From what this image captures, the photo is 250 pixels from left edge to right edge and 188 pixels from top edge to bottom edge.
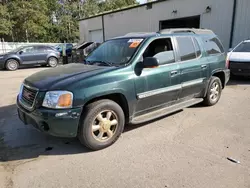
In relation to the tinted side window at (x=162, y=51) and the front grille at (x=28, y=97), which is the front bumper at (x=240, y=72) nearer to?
the tinted side window at (x=162, y=51)

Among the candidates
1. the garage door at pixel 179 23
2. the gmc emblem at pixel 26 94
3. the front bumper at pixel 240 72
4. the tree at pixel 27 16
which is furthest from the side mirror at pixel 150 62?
the tree at pixel 27 16

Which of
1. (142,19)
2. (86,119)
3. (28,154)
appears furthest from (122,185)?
(142,19)

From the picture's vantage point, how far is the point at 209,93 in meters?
5.45

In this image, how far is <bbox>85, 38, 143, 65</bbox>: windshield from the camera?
4.05 meters

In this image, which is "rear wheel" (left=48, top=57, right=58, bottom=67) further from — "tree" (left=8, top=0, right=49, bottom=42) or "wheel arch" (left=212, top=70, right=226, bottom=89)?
"tree" (left=8, top=0, right=49, bottom=42)

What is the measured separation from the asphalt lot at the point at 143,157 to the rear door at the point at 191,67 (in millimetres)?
638

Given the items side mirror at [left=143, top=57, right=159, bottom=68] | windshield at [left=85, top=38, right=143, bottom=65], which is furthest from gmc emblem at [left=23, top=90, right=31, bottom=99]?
side mirror at [left=143, top=57, right=159, bottom=68]

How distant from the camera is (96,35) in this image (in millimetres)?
22500

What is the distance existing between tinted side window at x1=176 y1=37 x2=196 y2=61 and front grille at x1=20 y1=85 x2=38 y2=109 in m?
2.89

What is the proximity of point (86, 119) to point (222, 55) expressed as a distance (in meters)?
4.09

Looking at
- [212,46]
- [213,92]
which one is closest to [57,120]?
[213,92]

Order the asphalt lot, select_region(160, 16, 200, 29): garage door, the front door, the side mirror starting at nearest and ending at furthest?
1. the asphalt lot
2. the side mirror
3. the front door
4. select_region(160, 16, 200, 29): garage door

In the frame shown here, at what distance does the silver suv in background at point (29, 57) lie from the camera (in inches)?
568

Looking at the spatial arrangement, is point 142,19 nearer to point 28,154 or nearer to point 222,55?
point 222,55
